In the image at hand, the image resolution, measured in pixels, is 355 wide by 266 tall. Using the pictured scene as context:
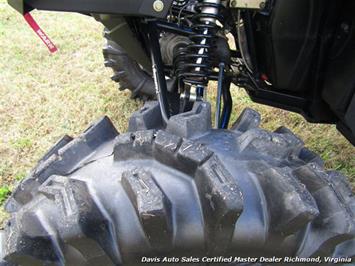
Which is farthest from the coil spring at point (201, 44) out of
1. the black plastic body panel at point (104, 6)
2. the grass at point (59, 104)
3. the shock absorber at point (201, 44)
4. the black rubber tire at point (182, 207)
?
the grass at point (59, 104)

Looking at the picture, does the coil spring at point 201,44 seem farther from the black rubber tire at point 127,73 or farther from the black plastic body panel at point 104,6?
Answer: the black rubber tire at point 127,73

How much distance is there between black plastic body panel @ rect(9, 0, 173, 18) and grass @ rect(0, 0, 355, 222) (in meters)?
1.25

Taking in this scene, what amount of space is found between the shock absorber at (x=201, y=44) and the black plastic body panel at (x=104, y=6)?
17 centimetres

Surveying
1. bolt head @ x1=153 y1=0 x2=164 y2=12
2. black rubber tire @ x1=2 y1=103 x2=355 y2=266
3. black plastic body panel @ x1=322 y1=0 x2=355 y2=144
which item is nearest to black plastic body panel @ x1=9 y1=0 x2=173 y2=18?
bolt head @ x1=153 y1=0 x2=164 y2=12

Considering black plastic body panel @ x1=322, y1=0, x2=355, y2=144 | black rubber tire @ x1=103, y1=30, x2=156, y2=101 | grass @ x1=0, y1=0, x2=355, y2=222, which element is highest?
black plastic body panel @ x1=322, y1=0, x2=355, y2=144

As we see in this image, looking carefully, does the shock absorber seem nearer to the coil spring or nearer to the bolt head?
the coil spring

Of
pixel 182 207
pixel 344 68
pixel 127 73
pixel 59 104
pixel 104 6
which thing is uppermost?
pixel 104 6

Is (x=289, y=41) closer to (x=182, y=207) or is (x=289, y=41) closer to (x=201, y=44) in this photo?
(x=201, y=44)

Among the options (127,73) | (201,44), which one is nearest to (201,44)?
(201,44)

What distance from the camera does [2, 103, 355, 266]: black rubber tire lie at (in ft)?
3.27

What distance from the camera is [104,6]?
1.32 metres

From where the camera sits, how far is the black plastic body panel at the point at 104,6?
1.29 m

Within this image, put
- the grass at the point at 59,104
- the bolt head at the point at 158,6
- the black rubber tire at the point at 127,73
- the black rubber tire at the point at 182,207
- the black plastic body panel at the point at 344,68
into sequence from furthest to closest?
the black rubber tire at the point at 127,73 < the grass at the point at 59,104 < the black plastic body panel at the point at 344,68 < the bolt head at the point at 158,6 < the black rubber tire at the point at 182,207

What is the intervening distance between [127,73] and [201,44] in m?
1.51
